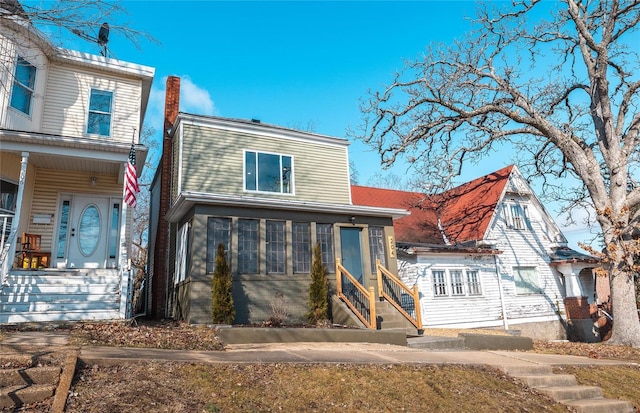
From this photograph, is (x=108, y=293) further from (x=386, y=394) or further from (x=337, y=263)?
(x=386, y=394)

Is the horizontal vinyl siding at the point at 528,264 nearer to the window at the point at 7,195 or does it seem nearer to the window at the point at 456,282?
the window at the point at 456,282

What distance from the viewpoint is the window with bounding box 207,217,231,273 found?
1129cm

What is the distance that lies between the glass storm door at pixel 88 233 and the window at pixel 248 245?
4.42 meters

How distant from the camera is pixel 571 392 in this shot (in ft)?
21.5

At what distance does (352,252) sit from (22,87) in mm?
10895

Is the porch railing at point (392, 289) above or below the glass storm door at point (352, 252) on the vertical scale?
below

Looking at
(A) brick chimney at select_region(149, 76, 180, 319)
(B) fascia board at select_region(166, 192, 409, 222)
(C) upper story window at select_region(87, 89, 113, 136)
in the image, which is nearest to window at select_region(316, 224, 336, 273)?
(B) fascia board at select_region(166, 192, 409, 222)

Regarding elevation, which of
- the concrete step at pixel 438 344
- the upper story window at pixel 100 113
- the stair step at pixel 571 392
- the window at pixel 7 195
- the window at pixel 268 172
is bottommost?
the stair step at pixel 571 392

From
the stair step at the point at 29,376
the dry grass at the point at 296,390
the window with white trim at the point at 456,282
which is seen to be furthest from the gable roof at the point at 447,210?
the stair step at the point at 29,376

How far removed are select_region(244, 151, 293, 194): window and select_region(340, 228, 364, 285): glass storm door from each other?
253 cm

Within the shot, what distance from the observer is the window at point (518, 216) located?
19.8 metres

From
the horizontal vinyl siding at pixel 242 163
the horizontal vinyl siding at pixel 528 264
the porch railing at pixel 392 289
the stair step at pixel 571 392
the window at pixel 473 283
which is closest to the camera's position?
the stair step at pixel 571 392

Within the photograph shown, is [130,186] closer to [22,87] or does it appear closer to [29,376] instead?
[22,87]

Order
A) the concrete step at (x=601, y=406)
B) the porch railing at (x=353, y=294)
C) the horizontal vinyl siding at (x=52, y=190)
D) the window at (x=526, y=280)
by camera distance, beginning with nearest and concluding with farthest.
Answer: the concrete step at (x=601, y=406) < the porch railing at (x=353, y=294) < the horizontal vinyl siding at (x=52, y=190) < the window at (x=526, y=280)
